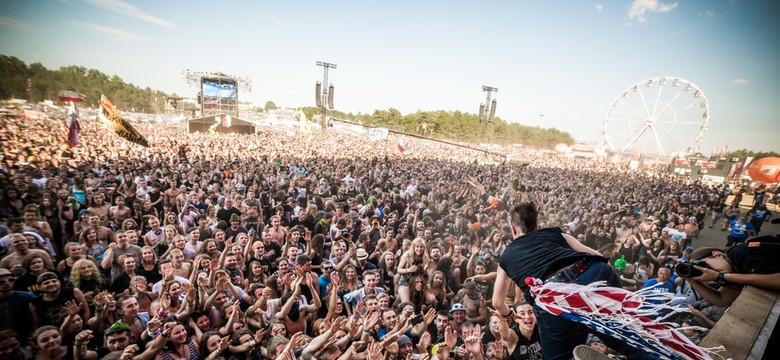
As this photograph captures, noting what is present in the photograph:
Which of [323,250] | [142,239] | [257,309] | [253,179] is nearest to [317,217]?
[323,250]

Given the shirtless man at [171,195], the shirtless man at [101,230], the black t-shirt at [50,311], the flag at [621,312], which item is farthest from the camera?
the shirtless man at [171,195]

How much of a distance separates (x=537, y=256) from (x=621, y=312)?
53cm

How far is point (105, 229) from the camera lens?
4.99m

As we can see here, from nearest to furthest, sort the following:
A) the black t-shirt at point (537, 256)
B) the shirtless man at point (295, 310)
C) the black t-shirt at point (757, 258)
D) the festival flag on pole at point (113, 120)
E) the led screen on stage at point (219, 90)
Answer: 1. the black t-shirt at point (757, 258)
2. the black t-shirt at point (537, 256)
3. the shirtless man at point (295, 310)
4. the festival flag on pole at point (113, 120)
5. the led screen on stage at point (219, 90)

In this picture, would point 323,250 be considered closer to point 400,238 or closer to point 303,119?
point 400,238

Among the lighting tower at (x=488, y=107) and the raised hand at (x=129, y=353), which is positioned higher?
the lighting tower at (x=488, y=107)

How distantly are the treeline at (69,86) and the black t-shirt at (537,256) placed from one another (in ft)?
59.4

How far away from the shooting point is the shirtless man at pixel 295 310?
3246mm

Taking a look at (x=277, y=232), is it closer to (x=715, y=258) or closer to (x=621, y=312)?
(x=621, y=312)

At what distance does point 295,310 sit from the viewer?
11.0 ft

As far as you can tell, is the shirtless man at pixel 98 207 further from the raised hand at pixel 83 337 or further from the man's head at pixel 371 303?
the man's head at pixel 371 303

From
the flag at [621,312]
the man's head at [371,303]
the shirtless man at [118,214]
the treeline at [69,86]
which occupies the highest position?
the treeline at [69,86]

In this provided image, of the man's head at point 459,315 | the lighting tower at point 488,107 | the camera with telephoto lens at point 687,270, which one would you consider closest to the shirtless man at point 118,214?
the man's head at point 459,315

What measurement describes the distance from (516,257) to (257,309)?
2764 mm
